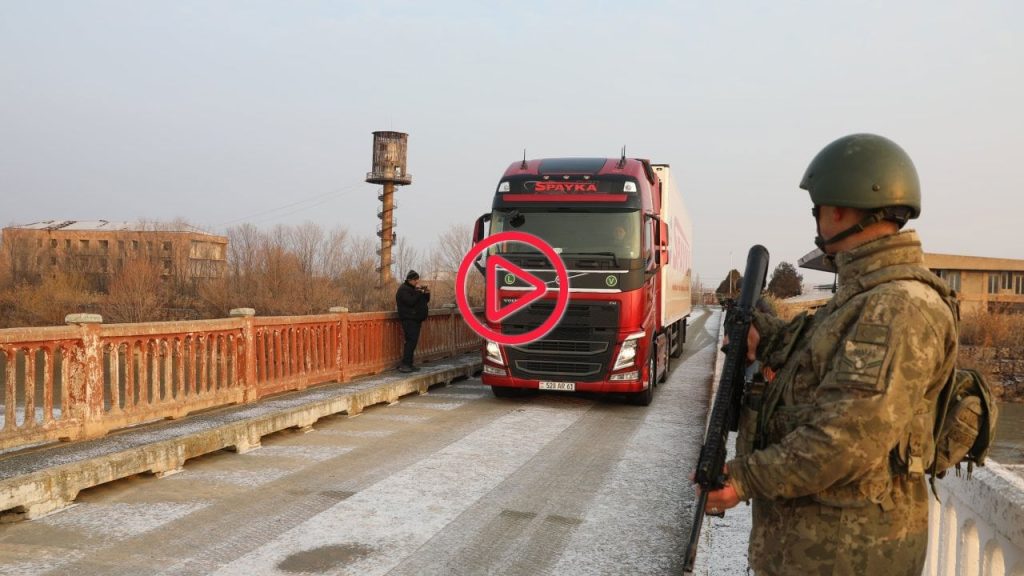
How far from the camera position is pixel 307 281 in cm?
6500

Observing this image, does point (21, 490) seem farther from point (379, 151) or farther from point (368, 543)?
point (379, 151)

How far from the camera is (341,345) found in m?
13.0

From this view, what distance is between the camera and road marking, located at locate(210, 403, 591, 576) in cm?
510

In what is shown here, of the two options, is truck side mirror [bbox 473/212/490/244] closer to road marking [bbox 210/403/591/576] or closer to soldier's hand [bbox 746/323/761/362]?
road marking [bbox 210/403/591/576]

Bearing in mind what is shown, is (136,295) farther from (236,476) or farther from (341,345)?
(236,476)

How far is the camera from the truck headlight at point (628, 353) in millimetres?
11258

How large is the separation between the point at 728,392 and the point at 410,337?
39.7ft

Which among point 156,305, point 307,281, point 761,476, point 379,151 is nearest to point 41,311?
point 156,305

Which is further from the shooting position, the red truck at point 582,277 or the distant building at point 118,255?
the distant building at point 118,255

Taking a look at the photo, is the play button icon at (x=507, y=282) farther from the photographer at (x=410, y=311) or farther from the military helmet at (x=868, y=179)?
the military helmet at (x=868, y=179)

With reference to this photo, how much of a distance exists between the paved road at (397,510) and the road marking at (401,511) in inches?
0.7

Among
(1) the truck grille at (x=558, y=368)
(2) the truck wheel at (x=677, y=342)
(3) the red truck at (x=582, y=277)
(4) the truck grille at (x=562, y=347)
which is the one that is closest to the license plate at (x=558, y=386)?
(3) the red truck at (x=582, y=277)

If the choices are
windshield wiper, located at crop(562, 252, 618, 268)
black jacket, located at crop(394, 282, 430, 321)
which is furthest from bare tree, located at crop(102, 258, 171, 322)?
windshield wiper, located at crop(562, 252, 618, 268)

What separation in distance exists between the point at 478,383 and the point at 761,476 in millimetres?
12887
